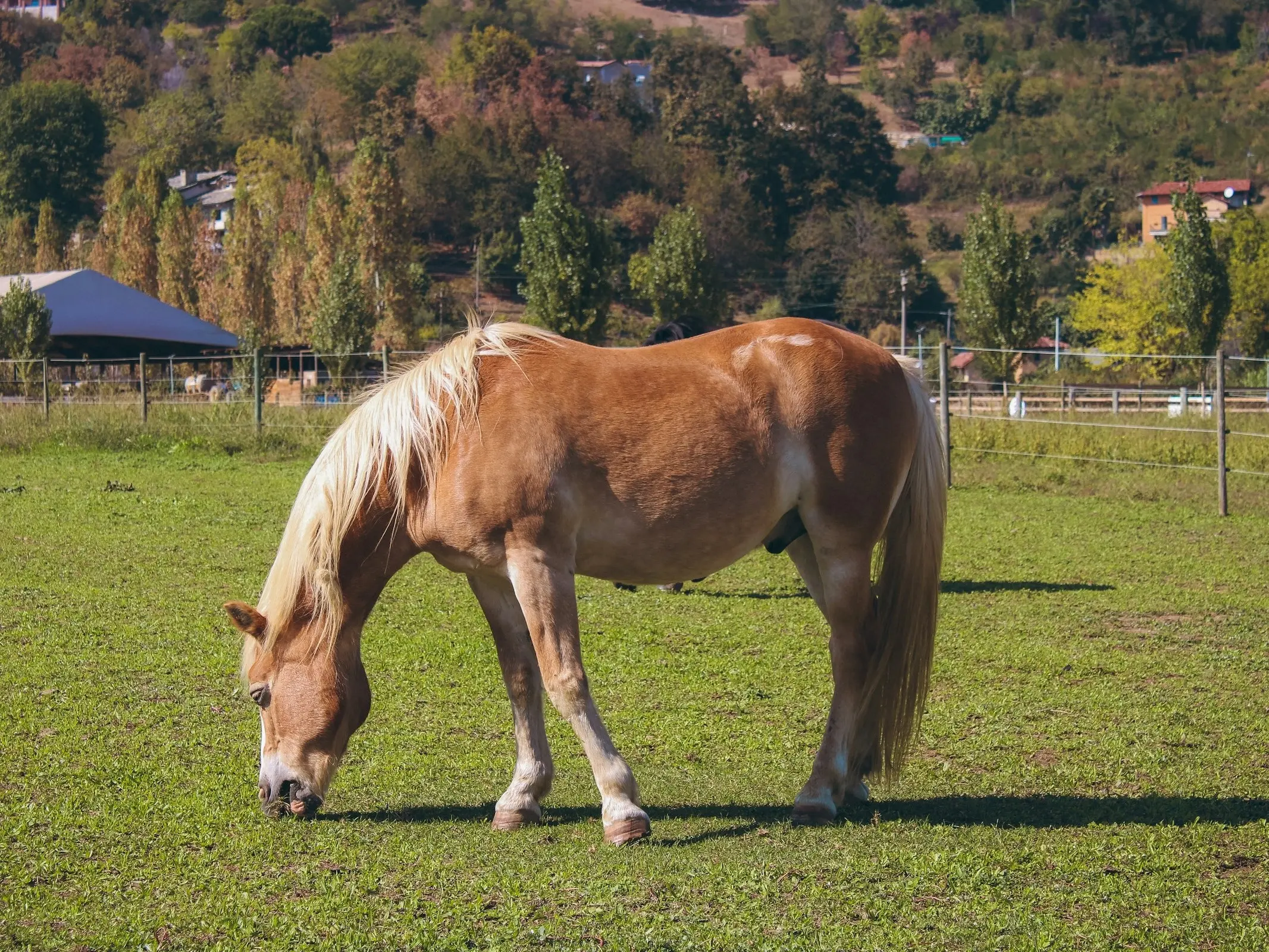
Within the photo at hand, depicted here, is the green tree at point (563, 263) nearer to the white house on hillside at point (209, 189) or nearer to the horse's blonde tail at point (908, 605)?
the horse's blonde tail at point (908, 605)

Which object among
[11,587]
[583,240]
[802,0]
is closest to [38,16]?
[802,0]

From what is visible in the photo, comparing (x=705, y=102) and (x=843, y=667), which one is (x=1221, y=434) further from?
(x=705, y=102)

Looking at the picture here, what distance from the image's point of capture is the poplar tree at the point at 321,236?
5372cm

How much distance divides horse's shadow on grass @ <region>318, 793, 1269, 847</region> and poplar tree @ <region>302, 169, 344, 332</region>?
50508 millimetres

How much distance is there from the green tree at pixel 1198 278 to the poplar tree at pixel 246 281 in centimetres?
3283

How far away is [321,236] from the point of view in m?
54.2

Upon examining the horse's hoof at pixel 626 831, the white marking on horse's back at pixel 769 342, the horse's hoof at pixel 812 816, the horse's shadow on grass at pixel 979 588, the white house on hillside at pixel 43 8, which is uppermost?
the white house on hillside at pixel 43 8

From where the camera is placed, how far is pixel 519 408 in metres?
4.17

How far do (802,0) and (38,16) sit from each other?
97.0 metres

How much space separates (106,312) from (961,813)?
3992 centimetres

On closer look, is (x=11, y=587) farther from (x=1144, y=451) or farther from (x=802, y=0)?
(x=802, y=0)

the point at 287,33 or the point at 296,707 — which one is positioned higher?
the point at 287,33

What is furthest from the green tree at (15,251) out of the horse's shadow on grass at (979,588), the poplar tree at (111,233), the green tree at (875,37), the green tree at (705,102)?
the green tree at (875,37)

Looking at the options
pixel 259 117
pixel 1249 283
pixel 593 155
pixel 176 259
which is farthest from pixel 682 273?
pixel 259 117
